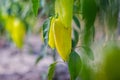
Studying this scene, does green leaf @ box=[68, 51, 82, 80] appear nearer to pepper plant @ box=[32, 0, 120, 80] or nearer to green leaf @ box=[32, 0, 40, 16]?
pepper plant @ box=[32, 0, 120, 80]

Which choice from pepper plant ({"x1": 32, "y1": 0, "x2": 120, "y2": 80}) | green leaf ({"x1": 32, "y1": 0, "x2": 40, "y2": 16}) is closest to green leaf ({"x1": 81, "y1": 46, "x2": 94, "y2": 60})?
pepper plant ({"x1": 32, "y1": 0, "x2": 120, "y2": 80})

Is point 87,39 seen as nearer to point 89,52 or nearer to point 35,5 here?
point 89,52

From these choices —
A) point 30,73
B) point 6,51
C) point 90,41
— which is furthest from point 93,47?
point 6,51

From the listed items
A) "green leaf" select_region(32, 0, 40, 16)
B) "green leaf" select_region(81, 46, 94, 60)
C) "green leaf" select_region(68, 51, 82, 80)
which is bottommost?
"green leaf" select_region(68, 51, 82, 80)

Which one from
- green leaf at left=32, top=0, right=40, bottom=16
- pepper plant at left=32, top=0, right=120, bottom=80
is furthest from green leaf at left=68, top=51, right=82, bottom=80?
green leaf at left=32, top=0, right=40, bottom=16

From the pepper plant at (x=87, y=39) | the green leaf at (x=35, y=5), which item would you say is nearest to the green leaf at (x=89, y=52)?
the pepper plant at (x=87, y=39)

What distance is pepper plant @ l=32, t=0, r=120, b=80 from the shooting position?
1.13 m

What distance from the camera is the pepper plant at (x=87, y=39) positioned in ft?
3.71

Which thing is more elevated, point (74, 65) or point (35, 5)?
point (35, 5)

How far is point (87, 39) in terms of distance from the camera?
1195 mm

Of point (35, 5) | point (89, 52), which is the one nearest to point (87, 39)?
Result: point (89, 52)

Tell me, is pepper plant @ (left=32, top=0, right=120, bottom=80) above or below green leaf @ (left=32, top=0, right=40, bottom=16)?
below

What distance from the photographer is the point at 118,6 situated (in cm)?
118

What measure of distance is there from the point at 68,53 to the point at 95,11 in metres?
0.14
